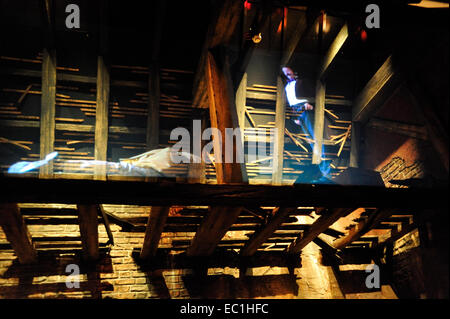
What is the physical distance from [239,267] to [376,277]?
175 centimetres

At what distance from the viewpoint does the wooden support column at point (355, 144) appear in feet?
17.7

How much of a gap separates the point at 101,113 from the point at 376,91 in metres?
3.70

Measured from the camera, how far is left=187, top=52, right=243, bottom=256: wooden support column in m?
2.91

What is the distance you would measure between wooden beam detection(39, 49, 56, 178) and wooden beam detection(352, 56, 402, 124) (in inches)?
167

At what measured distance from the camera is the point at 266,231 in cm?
366

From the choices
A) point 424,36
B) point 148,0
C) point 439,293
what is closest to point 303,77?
point 424,36

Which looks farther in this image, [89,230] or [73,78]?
[73,78]

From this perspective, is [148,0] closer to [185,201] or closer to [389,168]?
[185,201]

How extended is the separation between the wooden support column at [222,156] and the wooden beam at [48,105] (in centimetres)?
224

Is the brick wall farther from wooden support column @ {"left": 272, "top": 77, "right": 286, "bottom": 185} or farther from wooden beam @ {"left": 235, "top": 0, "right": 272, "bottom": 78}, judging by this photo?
wooden beam @ {"left": 235, "top": 0, "right": 272, "bottom": 78}

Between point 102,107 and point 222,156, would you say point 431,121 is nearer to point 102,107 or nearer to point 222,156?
point 222,156

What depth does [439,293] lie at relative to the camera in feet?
12.1

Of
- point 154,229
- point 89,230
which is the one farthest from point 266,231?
point 89,230

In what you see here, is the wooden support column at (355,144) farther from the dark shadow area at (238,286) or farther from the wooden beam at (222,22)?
the wooden beam at (222,22)
